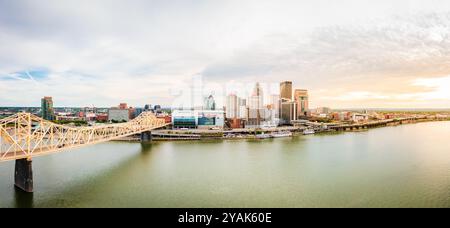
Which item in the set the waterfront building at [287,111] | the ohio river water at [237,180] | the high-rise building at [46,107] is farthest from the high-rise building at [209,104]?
the ohio river water at [237,180]

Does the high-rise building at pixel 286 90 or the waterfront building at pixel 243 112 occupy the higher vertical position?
the high-rise building at pixel 286 90

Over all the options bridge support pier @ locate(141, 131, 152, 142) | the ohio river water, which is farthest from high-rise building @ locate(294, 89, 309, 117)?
the ohio river water

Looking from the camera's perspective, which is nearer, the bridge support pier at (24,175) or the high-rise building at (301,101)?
the bridge support pier at (24,175)

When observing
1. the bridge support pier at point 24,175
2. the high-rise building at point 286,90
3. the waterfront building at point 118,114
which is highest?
the high-rise building at point 286,90

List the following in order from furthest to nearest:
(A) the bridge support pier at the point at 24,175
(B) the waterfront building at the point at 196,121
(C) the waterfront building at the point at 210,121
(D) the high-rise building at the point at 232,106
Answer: (D) the high-rise building at the point at 232,106
(B) the waterfront building at the point at 196,121
(C) the waterfront building at the point at 210,121
(A) the bridge support pier at the point at 24,175

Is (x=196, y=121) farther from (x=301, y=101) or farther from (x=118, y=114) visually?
(x=301, y=101)

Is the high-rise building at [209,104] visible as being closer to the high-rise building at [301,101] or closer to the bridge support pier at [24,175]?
the high-rise building at [301,101]
